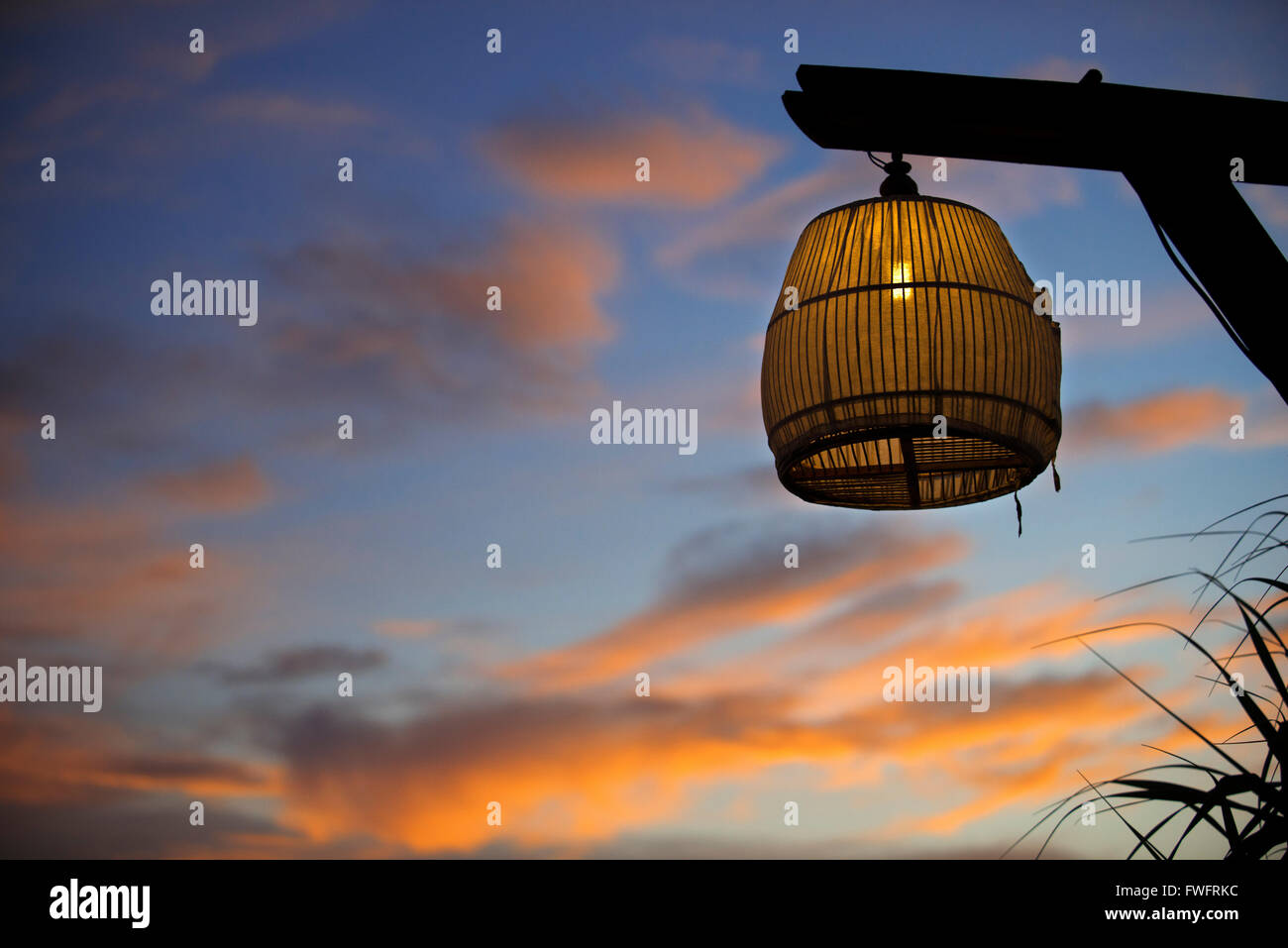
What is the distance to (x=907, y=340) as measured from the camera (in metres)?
2.17

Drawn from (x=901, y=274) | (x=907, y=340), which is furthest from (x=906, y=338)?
(x=901, y=274)

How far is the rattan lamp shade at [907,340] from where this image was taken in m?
2.17

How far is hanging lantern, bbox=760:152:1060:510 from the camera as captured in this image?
2.17m

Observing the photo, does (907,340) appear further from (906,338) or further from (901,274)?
(901,274)

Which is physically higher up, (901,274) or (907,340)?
(901,274)

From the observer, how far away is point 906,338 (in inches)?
85.4

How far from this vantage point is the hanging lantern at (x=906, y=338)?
2.17m

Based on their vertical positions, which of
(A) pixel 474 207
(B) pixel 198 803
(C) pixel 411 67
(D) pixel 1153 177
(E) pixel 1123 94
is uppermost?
(C) pixel 411 67

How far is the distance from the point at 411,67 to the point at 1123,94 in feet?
19.8

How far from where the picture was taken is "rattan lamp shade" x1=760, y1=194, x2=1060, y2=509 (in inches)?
85.4

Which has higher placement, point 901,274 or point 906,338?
point 901,274
